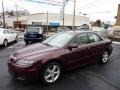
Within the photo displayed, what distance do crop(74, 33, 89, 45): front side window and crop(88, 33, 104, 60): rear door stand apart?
0.21 m

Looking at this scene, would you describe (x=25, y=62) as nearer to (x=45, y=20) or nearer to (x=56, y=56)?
→ (x=56, y=56)

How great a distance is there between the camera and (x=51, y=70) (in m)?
4.79

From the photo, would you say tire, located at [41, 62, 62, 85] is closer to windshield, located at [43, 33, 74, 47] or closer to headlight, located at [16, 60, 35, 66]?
headlight, located at [16, 60, 35, 66]

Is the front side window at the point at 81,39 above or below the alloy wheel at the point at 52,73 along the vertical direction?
above

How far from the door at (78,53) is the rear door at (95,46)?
240 mm

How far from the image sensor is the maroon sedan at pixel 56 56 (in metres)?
4.40

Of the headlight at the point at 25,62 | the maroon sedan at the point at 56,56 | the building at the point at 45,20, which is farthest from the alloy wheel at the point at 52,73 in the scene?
the building at the point at 45,20

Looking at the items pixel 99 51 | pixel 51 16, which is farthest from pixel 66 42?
pixel 51 16

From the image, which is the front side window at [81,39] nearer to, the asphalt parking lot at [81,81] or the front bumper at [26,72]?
the asphalt parking lot at [81,81]

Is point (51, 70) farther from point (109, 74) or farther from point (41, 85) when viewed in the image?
point (109, 74)

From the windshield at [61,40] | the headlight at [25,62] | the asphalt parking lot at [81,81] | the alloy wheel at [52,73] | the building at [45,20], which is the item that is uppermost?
the building at [45,20]

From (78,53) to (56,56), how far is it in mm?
955

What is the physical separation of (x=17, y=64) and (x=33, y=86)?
0.76m

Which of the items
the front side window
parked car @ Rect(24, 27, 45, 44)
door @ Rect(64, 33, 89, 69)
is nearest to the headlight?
door @ Rect(64, 33, 89, 69)
